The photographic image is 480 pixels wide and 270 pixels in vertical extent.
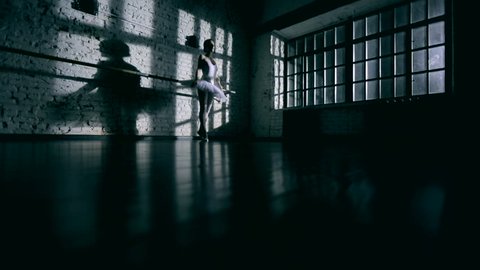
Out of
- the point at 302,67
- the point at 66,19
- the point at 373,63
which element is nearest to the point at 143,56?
the point at 66,19

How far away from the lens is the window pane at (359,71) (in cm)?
430

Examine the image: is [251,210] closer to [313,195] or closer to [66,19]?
[313,195]

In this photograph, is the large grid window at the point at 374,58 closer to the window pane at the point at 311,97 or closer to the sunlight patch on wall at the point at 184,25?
the window pane at the point at 311,97

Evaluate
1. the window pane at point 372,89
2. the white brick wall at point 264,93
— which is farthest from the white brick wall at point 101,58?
the window pane at point 372,89

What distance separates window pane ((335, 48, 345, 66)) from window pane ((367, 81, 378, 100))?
712mm

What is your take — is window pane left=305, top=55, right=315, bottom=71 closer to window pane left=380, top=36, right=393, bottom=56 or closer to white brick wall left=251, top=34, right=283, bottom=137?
white brick wall left=251, top=34, right=283, bottom=137

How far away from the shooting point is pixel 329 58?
4848 millimetres

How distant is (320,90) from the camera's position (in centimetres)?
499

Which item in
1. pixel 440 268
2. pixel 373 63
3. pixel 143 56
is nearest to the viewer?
pixel 440 268

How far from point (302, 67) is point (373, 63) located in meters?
1.45

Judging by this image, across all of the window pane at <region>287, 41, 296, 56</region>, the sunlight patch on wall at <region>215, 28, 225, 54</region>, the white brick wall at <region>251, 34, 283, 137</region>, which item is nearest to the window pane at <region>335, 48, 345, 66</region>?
the window pane at <region>287, 41, 296, 56</region>

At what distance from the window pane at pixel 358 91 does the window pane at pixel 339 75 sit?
0.30m

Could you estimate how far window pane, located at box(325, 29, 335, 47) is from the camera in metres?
4.83

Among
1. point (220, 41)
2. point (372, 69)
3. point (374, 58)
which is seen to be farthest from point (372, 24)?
point (220, 41)
